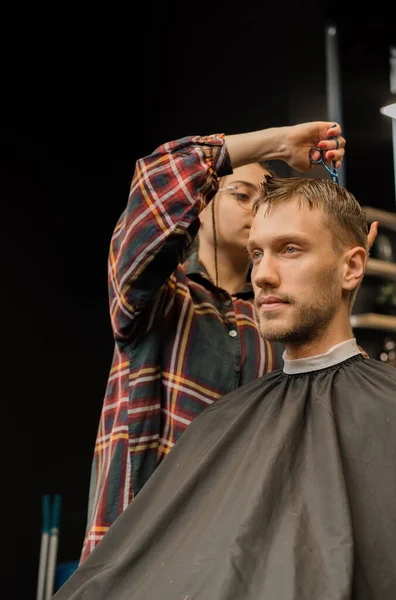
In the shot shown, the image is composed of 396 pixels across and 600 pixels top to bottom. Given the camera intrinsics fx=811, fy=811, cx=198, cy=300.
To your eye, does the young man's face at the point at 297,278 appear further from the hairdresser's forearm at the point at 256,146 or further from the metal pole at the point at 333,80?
the metal pole at the point at 333,80

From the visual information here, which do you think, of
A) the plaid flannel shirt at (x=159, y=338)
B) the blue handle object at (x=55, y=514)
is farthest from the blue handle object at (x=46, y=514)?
the plaid flannel shirt at (x=159, y=338)

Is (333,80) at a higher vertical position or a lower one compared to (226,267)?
higher

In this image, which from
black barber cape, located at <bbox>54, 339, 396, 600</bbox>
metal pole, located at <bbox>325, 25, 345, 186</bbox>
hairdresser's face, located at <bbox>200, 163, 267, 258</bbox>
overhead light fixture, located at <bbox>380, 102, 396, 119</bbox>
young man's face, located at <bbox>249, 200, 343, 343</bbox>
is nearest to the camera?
black barber cape, located at <bbox>54, 339, 396, 600</bbox>

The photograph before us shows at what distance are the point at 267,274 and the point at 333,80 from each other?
1651mm

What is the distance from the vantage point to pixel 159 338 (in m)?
2.26

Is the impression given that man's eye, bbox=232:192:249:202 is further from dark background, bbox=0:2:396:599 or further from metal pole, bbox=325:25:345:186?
dark background, bbox=0:2:396:599

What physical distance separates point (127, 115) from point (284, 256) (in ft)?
9.45

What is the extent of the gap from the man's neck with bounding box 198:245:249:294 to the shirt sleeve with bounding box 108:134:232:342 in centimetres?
38

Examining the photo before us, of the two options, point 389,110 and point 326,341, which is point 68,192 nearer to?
point 389,110

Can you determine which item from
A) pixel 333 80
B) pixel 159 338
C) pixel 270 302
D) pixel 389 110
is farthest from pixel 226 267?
pixel 333 80

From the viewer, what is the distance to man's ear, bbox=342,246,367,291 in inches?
77.0

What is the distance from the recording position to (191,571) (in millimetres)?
1594

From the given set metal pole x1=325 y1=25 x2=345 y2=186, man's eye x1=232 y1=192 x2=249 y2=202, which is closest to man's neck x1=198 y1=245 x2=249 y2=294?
man's eye x1=232 y1=192 x2=249 y2=202

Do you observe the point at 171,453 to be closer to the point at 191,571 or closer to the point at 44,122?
the point at 191,571
